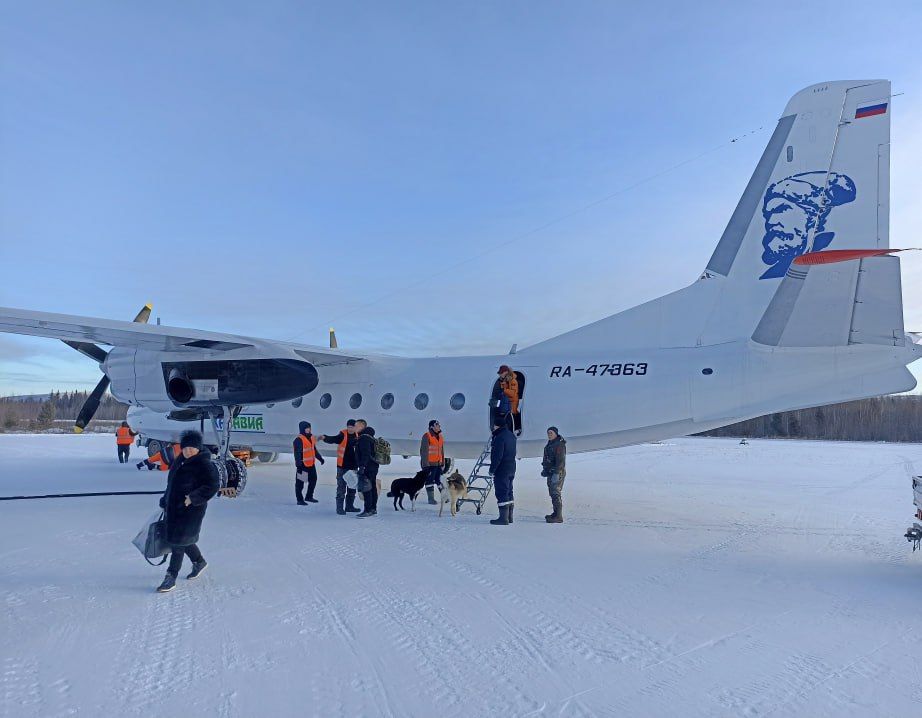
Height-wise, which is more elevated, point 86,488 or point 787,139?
point 787,139

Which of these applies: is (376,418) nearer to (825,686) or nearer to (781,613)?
(781,613)

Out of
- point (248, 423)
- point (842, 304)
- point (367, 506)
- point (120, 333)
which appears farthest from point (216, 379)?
point (842, 304)

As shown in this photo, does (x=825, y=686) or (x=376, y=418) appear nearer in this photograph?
(x=825, y=686)

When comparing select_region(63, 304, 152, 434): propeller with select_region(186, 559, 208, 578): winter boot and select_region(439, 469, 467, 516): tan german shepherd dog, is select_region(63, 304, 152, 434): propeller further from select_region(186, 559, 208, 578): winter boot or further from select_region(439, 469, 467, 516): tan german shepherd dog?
select_region(186, 559, 208, 578): winter boot

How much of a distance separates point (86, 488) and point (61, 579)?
798 cm

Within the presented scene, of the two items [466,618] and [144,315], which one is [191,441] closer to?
[466,618]

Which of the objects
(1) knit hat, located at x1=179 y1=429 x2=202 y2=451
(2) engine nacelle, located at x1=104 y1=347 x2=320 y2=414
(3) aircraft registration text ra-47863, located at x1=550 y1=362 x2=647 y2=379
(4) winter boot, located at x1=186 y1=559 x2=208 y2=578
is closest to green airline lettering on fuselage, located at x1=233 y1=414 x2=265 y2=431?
(2) engine nacelle, located at x1=104 y1=347 x2=320 y2=414

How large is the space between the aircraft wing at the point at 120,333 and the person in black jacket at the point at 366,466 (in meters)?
2.76

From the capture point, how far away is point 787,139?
9.20m

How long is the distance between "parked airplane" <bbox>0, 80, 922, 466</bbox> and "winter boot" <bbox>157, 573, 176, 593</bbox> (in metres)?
5.58

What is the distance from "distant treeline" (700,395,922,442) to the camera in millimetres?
53781

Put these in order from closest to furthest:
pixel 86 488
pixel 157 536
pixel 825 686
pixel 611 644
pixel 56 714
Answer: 1. pixel 56 714
2. pixel 825 686
3. pixel 611 644
4. pixel 157 536
5. pixel 86 488

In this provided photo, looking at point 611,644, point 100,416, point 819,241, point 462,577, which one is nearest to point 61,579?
point 462,577

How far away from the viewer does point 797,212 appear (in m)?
9.13
